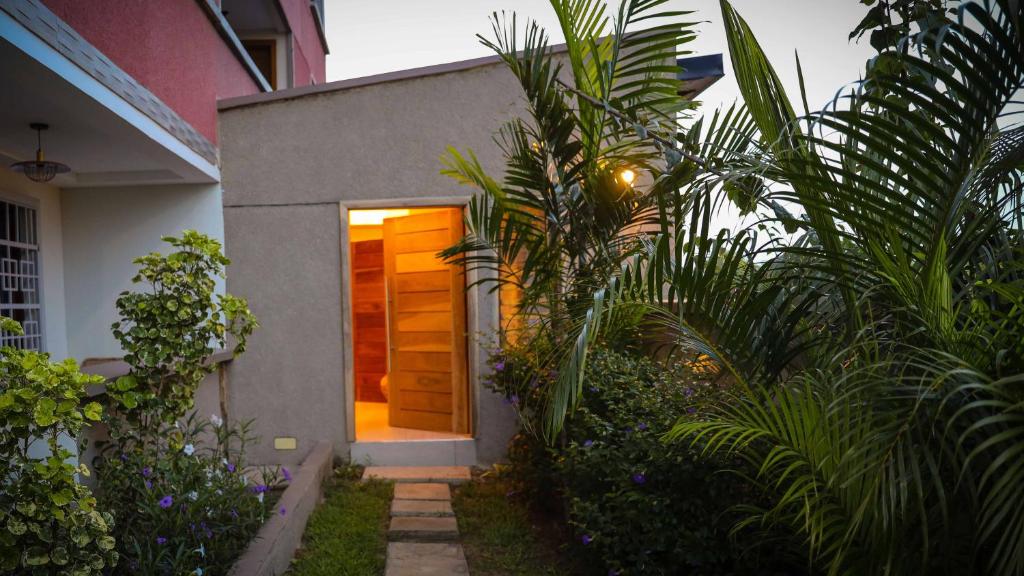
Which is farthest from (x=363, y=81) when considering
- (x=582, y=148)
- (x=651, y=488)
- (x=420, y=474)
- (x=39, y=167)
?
(x=651, y=488)

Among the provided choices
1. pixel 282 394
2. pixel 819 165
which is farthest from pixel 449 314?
pixel 819 165

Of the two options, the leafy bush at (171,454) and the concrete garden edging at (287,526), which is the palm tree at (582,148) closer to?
the leafy bush at (171,454)

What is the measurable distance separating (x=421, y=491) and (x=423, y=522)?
66 centimetres

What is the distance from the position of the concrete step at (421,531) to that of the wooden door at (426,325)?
1617 millimetres

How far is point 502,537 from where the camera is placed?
412 centimetres

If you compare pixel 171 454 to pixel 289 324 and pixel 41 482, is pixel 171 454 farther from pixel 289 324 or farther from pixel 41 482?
pixel 289 324

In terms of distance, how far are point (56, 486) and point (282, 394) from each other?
354cm

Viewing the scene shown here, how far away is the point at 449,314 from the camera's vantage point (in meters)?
6.05

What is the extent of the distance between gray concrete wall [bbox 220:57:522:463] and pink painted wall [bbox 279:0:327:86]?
349 centimetres

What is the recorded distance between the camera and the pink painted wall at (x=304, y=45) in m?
8.98

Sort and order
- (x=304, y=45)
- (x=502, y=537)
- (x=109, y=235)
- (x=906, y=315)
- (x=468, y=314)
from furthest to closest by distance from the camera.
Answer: (x=304, y=45) < (x=468, y=314) < (x=109, y=235) < (x=502, y=537) < (x=906, y=315)

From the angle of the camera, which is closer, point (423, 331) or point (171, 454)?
point (171, 454)

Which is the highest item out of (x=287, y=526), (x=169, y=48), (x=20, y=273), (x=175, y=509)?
(x=169, y=48)

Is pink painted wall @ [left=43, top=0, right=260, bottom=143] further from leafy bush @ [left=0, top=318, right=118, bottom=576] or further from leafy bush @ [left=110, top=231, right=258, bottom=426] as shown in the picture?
leafy bush @ [left=0, top=318, right=118, bottom=576]
